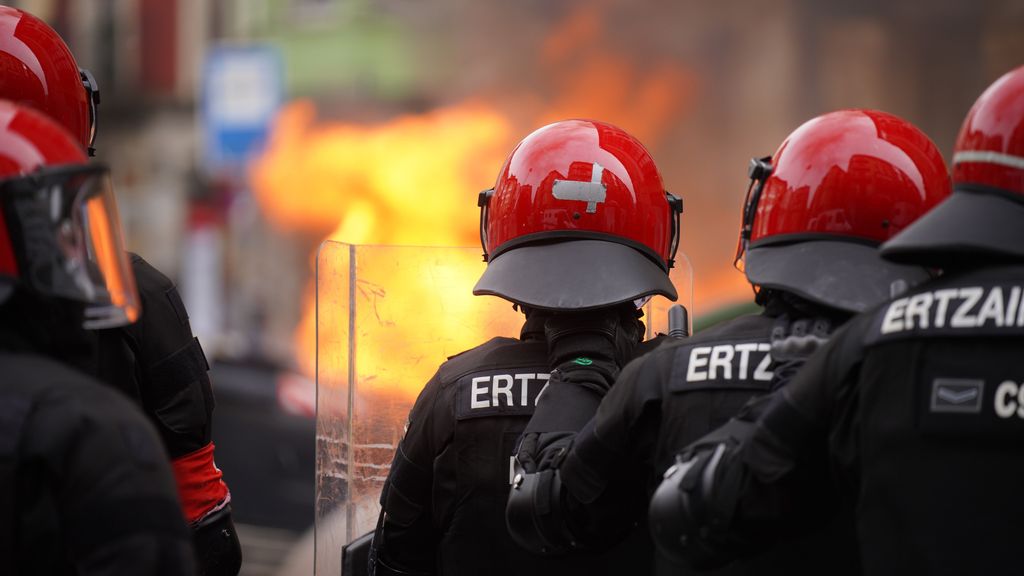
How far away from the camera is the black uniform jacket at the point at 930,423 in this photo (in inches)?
72.9

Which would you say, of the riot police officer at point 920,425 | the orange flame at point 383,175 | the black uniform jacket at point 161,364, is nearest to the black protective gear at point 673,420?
the riot police officer at point 920,425

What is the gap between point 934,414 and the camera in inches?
74.3

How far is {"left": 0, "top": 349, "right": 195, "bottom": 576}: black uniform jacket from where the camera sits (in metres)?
1.78

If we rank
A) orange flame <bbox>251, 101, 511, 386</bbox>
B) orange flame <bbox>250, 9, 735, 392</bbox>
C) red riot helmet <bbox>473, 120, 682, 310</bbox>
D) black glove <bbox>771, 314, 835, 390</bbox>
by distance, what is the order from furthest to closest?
orange flame <bbox>251, 101, 511, 386</bbox> < orange flame <bbox>250, 9, 735, 392</bbox> < red riot helmet <bbox>473, 120, 682, 310</bbox> < black glove <bbox>771, 314, 835, 390</bbox>

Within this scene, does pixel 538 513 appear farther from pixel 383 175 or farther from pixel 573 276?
pixel 383 175

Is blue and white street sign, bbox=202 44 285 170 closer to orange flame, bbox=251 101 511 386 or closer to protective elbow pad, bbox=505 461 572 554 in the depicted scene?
orange flame, bbox=251 101 511 386

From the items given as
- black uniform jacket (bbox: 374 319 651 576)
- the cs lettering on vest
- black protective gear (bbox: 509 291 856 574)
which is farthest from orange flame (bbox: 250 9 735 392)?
the cs lettering on vest

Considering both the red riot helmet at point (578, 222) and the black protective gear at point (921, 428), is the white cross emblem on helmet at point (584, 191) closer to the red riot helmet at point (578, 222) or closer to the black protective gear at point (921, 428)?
the red riot helmet at point (578, 222)

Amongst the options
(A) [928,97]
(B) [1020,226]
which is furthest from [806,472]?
(A) [928,97]

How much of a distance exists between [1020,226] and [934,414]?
32 cm

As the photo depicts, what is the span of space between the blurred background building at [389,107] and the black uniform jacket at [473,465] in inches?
228

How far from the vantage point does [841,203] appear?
2484mm

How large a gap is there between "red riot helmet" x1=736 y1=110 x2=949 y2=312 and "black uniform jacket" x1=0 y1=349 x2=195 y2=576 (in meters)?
1.14

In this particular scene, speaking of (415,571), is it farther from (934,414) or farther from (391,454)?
(934,414)
